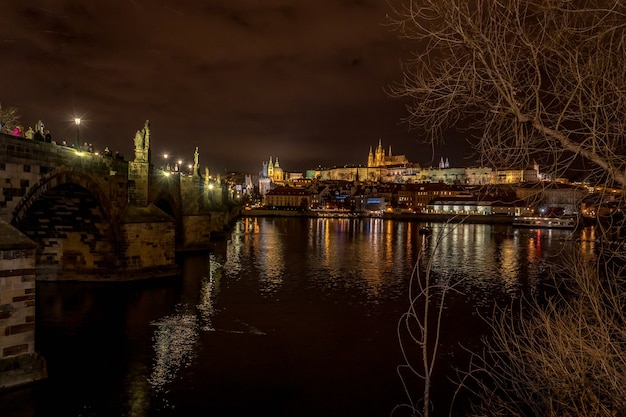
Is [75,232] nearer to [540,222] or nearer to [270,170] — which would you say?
[540,222]

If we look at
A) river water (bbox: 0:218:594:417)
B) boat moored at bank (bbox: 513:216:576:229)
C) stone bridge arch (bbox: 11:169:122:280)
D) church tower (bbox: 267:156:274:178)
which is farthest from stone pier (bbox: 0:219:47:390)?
church tower (bbox: 267:156:274:178)

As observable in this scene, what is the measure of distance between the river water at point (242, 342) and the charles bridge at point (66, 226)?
69cm

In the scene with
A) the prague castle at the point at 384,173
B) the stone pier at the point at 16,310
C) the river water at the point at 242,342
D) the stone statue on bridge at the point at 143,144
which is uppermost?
the prague castle at the point at 384,173

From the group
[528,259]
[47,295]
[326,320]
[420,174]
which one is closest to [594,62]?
[326,320]

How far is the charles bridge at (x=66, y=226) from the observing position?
938cm

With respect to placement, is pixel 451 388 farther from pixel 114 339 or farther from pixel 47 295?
pixel 47 295

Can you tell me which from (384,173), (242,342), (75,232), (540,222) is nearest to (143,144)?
(75,232)

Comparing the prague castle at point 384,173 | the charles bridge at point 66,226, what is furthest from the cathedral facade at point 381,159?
the charles bridge at point 66,226

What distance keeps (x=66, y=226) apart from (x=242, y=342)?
970 cm

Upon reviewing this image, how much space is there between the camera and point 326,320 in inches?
605

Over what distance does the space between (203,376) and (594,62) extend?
9.15 metres

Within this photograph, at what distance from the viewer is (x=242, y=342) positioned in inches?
508

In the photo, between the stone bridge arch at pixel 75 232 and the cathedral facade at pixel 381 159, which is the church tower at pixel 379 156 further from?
the stone bridge arch at pixel 75 232

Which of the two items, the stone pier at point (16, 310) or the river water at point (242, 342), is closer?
the stone pier at point (16, 310)
